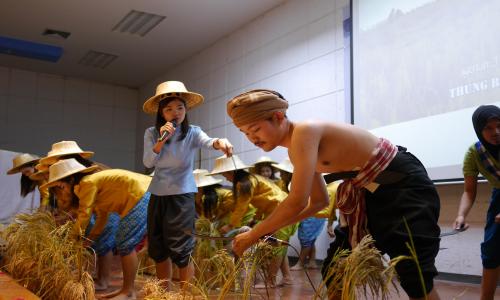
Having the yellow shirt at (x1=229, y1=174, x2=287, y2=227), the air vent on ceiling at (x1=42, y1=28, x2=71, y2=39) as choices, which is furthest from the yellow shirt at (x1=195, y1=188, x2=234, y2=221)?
the air vent on ceiling at (x1=42, y1=28, x2=71, y2=39)

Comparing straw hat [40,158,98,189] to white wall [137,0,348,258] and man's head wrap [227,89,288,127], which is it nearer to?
man's head wrap [227,89,288,127]

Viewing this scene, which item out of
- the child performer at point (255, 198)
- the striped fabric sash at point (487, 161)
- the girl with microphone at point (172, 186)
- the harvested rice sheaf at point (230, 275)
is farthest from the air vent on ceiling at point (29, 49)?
the striped fabric sash at point (487, 161)

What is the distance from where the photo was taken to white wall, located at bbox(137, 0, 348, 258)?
509cm

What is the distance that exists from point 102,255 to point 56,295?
4.47 feet

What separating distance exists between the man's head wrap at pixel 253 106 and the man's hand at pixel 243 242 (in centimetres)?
→ 33

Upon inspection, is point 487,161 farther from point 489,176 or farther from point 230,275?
point 230,275

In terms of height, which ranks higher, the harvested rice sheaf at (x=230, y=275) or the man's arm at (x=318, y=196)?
the man's arm at (x=318, y=196)

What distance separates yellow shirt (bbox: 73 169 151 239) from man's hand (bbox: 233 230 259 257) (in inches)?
61.3

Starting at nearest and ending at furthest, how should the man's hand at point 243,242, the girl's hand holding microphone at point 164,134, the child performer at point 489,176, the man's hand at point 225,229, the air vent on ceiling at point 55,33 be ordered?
the man's hand at point 243,242
the child performer at point 489,176
the girl's hand holding microphone at point 164,134
the man's hand at point 225,229
the air vent on ceiling at point 55,33

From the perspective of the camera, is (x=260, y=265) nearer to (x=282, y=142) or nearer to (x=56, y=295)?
(x=282, y=142)

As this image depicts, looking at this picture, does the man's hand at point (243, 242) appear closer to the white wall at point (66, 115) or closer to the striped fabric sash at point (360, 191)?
the striped fabric sash at point (360, 191)

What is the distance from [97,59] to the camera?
800cm

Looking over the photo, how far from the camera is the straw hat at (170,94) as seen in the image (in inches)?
107

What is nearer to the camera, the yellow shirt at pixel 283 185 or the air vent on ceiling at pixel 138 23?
the yellow shirt at pixel 283 185
